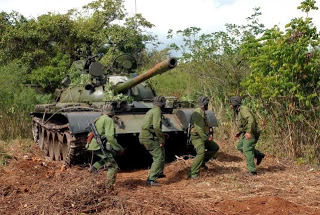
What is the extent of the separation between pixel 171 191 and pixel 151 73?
247 cm

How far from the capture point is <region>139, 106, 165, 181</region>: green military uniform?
7469 mm

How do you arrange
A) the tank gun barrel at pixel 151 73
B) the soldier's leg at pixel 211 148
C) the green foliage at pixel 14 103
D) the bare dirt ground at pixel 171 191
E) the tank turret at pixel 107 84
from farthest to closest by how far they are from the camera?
the green foliage at pixel 14 103, the tank turret at pixel 107 84, the soldier's leg at pixel 211 148, the tank gun barrel at pixel 151 73, the bare dirt ground at pixel 171 191

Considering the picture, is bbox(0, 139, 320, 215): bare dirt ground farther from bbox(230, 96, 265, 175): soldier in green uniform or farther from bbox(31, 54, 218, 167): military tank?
bbox(31, 54, 218, 167): military tank

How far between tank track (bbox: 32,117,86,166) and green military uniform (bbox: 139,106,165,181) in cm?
165

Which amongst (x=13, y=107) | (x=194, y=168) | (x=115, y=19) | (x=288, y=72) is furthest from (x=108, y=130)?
(x=115, y=19)

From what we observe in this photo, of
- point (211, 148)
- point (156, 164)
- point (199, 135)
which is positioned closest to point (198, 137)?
point (199, 135)

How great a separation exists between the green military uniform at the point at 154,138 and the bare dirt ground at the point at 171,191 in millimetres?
311

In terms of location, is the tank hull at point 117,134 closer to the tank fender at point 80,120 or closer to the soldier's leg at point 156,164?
the tank fender at point 80,120

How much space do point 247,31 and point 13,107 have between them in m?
7.52

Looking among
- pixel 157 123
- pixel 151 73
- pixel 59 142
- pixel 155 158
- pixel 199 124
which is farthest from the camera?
pixel 59 142

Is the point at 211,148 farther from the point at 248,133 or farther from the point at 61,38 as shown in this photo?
the point at 61,38

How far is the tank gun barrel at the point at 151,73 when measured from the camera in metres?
7.73

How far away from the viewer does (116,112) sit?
9289mm

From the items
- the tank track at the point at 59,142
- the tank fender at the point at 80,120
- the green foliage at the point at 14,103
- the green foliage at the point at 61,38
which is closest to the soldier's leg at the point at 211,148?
the tank fender at the point at 80,120
